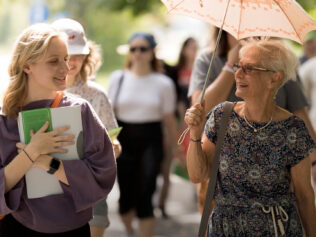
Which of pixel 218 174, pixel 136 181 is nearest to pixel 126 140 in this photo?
pixel 136 181

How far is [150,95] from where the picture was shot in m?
7.64

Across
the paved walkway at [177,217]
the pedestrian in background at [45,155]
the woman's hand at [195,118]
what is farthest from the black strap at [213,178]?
the paved walkway at [177,217]

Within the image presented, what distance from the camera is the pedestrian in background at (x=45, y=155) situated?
3494mm

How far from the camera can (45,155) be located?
11.5ft

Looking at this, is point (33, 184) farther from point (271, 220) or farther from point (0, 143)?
point (271, 220)

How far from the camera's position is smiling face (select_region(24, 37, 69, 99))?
142 inches

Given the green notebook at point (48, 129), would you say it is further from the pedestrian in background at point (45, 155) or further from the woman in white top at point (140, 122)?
the woman in white top at point (140, 122)

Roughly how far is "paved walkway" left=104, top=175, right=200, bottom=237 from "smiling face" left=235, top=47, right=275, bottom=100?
170 inches

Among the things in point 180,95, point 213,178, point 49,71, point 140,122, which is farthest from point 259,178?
point 180,95

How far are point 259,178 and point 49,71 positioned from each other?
1302 mm

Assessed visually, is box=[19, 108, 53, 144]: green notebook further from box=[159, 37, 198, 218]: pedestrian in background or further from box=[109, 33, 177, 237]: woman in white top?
box=[159, 37, 198, 218]: pedestrian in background

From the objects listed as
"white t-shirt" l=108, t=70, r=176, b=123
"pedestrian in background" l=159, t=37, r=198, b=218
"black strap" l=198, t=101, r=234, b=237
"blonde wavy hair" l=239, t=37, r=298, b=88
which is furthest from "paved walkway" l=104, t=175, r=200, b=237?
"blonde wavy hair" l=239, t=37, r=298, b=88

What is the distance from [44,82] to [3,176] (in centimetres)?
54

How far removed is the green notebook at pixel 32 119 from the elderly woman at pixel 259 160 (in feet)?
2.64
